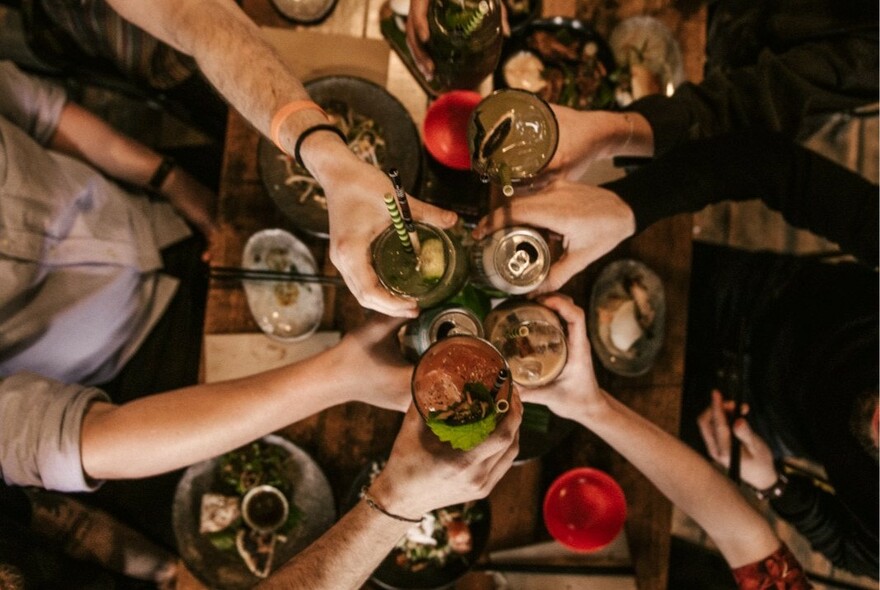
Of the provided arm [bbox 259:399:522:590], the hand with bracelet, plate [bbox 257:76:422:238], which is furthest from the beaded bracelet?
plate [bbox 257:76:422:238]

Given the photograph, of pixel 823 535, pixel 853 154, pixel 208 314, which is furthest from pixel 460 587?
pixel 853 154

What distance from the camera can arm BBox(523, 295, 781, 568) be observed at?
1938mm

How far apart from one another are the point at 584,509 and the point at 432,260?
121 centimetres

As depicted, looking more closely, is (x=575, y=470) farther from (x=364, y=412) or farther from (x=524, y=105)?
(x=524, y=105)

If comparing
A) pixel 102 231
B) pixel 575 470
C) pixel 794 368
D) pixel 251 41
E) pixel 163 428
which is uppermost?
pixel 251 41

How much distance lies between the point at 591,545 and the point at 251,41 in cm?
209

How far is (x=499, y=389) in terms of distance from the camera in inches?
55.2

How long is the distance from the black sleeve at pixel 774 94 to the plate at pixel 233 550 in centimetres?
181

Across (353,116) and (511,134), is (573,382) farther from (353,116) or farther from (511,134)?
(353,116)

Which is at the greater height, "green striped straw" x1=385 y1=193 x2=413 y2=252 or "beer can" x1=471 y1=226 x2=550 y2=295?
"green striped straw" x1=385 y1=193 x2=413 y2=252

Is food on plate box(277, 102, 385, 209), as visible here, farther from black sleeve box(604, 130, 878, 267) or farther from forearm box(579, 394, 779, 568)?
forearm box(579, 394, 779, 568)

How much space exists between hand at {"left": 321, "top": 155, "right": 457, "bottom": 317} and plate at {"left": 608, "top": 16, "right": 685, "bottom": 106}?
1281 mm

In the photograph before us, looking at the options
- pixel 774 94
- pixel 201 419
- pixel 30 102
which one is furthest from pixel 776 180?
pixel 30 102

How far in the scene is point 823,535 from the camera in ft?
8.00
